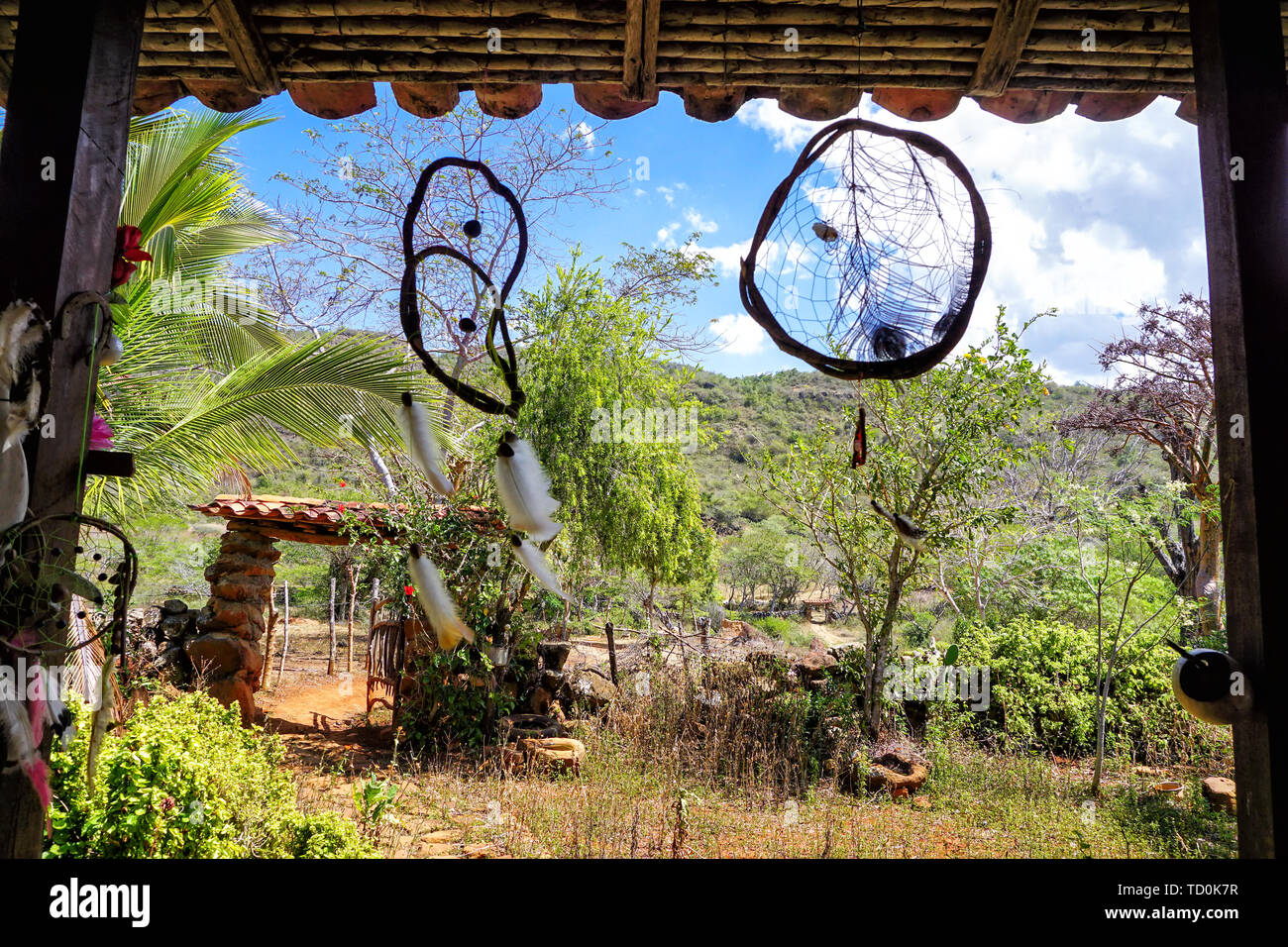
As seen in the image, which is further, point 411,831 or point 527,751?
point 527,751

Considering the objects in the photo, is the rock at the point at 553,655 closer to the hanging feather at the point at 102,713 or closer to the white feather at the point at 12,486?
the hanging feather at the point at 102,713

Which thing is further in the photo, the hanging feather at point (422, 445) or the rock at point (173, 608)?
the rock at point (173, 608)

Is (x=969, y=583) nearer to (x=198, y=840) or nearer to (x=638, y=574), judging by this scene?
(x=638, y=574)

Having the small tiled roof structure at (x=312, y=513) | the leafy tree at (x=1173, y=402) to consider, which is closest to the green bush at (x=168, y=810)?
the small tiled roof structure at (x=312, y=513)

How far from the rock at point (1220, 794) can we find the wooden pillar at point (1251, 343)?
5.07m

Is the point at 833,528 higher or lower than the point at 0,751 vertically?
higher

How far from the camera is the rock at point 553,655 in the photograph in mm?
6946

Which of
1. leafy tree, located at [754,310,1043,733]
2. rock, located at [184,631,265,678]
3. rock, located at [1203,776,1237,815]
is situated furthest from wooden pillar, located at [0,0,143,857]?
rock, located at [1203,776,1237,815]

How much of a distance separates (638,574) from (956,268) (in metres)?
8.05

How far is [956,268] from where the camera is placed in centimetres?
168

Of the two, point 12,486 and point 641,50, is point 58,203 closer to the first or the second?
point 12,486

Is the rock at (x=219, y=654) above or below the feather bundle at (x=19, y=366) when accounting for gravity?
below

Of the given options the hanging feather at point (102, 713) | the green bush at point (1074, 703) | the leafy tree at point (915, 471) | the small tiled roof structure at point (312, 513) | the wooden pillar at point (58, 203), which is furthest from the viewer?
the green bush at point (1074, 703)

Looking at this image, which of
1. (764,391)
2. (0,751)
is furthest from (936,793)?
(764,391)
